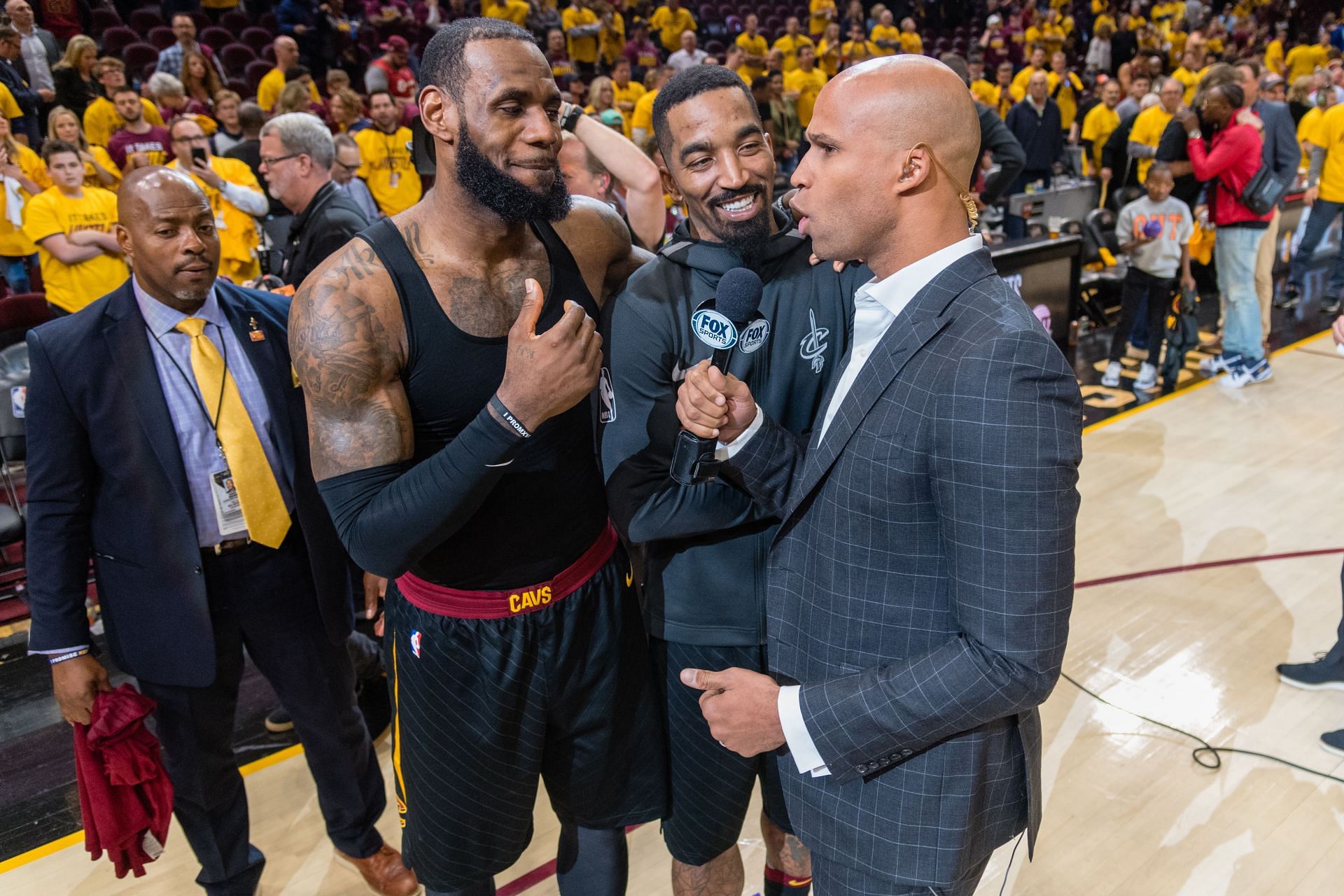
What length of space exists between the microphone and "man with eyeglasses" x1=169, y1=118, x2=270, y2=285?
5.00 m

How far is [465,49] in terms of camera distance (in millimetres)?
1817

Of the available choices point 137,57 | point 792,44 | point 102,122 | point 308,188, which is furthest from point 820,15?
point 308,188

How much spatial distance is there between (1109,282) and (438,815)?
24.2 ft

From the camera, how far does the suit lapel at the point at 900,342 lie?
4.43 ft

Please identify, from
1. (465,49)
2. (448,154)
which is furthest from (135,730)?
(465,49)

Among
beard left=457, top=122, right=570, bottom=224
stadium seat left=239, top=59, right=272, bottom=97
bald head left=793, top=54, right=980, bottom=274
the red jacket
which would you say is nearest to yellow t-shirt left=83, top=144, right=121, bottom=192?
stadium seat left=239, top=59, right=272, bottom=97

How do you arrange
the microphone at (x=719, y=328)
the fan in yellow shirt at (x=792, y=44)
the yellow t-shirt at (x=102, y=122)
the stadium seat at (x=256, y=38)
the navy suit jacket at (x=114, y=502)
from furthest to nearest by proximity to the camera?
the fan in yellow shirt at (x=792, y=44), the stadium seat at (x=256, y=38), the yellow t-shirt at (x=102, y=122), the navy suit jacket at (x=114, y=502), the microphone at (x=719, y=328)

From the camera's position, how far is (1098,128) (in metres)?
11.6

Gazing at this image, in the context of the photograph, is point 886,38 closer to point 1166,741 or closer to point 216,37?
point 216,37

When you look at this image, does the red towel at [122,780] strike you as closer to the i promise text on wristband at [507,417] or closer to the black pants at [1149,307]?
the i promise text on wristband at [507,417]

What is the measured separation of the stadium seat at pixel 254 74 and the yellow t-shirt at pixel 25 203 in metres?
3.28

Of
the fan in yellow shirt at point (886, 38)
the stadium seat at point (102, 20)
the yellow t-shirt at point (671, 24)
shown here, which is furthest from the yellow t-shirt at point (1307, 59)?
the stadium seat at point (102, 20)

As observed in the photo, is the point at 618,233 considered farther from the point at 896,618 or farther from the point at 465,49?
the point at 896,618

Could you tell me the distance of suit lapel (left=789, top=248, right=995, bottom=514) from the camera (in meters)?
1.35
